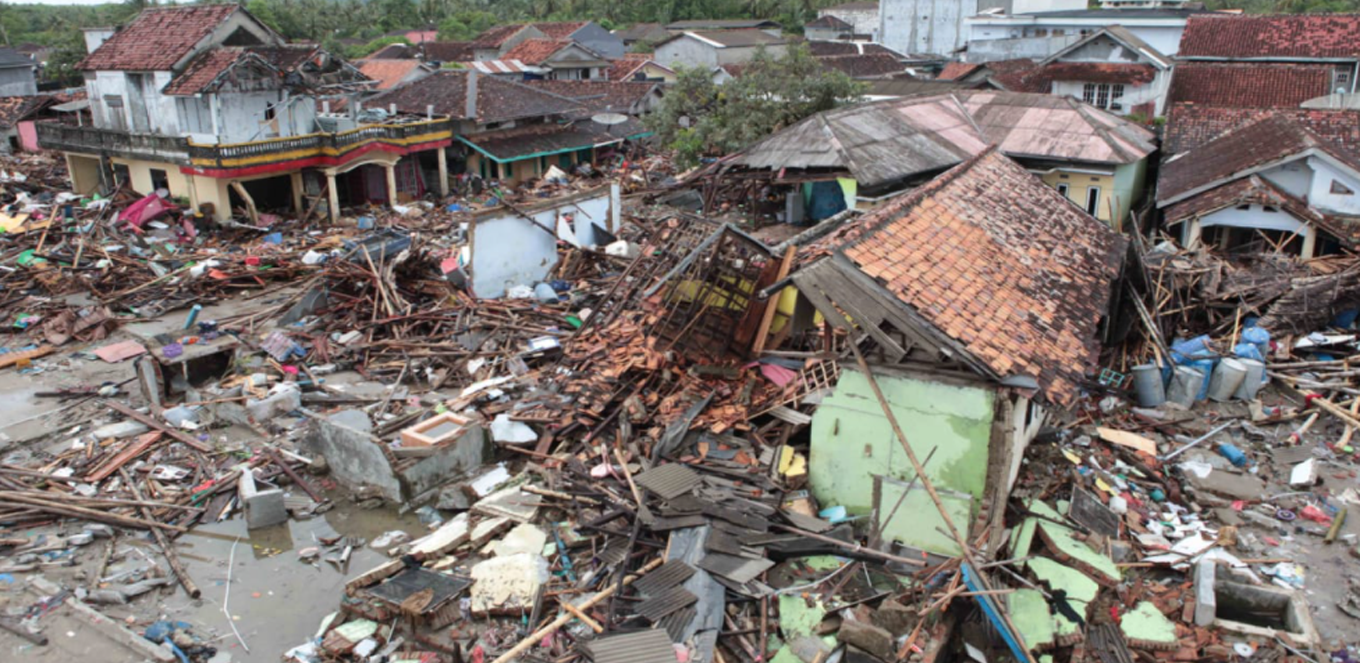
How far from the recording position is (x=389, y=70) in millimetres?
48219

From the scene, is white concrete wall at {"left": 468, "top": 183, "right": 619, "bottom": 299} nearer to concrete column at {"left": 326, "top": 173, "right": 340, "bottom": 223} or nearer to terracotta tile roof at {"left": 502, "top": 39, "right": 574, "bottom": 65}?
concrete column at {"left": 326, "top": 173, "right": 340, "bottom": 223}

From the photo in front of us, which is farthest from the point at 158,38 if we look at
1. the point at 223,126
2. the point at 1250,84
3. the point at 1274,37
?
the point at 1274,37

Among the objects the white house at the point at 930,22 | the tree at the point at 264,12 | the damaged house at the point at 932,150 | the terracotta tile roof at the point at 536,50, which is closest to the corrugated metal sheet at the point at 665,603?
the damaged house at the point at 932,150

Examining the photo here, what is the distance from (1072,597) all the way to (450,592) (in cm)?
654

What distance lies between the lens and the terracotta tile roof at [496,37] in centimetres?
6250

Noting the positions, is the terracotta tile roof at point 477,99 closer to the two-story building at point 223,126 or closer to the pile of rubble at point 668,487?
the two-story building at point 223,126

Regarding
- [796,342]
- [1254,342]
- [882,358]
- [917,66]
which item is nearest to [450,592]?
[882,358]

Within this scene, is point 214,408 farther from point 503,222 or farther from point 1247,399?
point 1247,399

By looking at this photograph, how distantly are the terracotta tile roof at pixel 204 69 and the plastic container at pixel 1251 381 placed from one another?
92.5 ft

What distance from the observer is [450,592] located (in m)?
9.70

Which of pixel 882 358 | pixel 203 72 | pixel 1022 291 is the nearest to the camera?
pixel 882 358

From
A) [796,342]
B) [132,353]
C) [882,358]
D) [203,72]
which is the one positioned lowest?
[132,353]

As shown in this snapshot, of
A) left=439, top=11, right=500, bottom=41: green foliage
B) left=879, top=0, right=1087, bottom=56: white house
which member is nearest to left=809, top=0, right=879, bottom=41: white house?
left=879, top=0, right=1087, bottom=56: white house

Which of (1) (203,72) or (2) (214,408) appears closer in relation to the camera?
(2) (214,408)
